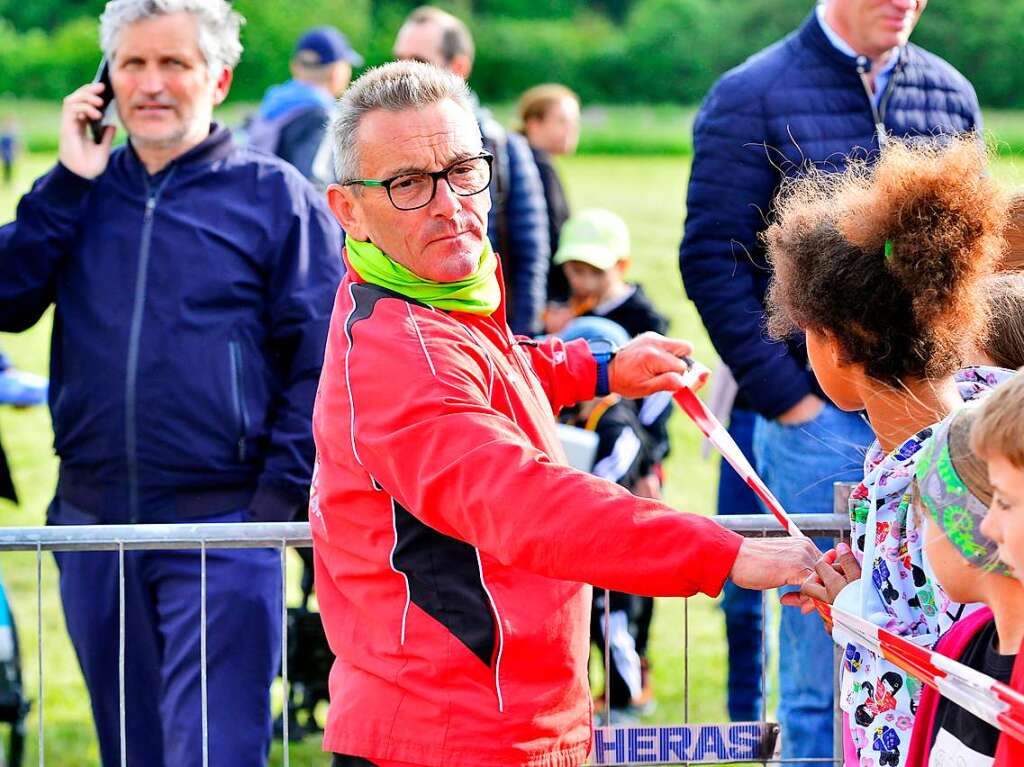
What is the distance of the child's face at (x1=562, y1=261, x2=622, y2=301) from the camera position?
21.6 feet

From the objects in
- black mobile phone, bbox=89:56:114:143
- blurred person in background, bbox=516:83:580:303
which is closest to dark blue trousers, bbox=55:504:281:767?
black mobile phone, bbox=89:56:114:143

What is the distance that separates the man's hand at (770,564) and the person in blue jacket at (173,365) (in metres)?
1.85

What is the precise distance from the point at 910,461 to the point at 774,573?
1.03ft

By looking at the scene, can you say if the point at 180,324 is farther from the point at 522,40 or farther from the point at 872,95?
the point at 522,40

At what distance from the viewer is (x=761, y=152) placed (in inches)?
172

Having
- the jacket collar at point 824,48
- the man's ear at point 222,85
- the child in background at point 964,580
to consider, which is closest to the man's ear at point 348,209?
the child in background at point 964,580

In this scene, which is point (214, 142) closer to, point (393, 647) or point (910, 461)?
point (393, 647)

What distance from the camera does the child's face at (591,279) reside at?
6586 mm

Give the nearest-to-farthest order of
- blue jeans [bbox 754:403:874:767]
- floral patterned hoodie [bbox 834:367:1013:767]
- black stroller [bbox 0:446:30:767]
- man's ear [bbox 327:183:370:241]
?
1. floral patterned hoodie [bbox 834:367:1013:767]
2. man's ear [bbox 327:183:370:241]
3. blue jeans [bbox 754:403:874:767]
4. black stroller [bbox 0:446:30:767]

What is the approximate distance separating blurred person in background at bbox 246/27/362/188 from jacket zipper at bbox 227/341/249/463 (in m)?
2.31

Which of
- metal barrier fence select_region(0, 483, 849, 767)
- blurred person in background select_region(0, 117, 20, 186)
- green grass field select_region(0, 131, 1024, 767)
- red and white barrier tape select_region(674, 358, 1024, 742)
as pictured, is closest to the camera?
red and white barrier tape select_region(674, 358, 1024, 742)

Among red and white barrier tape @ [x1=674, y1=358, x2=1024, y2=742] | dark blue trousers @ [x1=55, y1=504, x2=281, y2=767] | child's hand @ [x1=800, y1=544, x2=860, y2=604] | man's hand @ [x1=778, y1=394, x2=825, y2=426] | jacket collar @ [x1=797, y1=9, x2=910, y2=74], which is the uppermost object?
jacket collar @ [x1=797, y1=9, x2=910, y2=74]

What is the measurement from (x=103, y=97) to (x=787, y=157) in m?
1.98

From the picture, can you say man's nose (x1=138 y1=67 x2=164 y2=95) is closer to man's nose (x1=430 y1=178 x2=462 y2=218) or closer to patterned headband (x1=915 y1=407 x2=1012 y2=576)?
man's nose (x1=430 y1=178 x2=462 y2=218)
